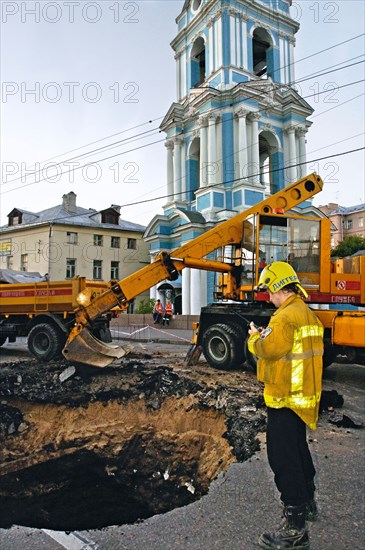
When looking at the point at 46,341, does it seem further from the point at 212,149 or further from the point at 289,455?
the point at 212,149

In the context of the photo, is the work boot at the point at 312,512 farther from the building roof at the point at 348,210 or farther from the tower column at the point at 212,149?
the building roof at the point at 348,210

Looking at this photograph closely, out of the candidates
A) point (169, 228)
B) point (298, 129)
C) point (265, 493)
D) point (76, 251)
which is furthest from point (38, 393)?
point (76, 251)

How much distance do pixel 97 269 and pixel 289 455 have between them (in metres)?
37.2

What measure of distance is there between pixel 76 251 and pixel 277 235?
30.8 metres

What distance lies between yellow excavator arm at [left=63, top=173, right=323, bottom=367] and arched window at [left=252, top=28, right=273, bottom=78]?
20.3m

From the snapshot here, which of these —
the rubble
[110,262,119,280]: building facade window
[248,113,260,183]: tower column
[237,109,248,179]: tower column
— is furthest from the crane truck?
[110,262,119,280]: building facade window

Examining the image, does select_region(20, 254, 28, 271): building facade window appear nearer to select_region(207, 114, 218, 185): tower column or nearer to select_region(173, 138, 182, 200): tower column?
select_region(173, 138, 182, 200): tower column

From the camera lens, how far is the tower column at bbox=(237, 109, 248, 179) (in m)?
23.0

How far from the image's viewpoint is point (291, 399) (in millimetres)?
2783

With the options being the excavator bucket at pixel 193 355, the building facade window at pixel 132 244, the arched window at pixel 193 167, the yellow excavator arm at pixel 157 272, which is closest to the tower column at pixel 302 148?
the arched window at pixel 193 167

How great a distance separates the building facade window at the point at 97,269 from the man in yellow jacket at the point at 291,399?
36778mm

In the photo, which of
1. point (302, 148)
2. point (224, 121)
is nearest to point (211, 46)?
point (224, 121)

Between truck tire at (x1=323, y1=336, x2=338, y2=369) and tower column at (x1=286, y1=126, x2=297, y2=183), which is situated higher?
tower column at (x1=286, y1=126, x2=297, y2=183)

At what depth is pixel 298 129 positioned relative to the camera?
84.7ft
